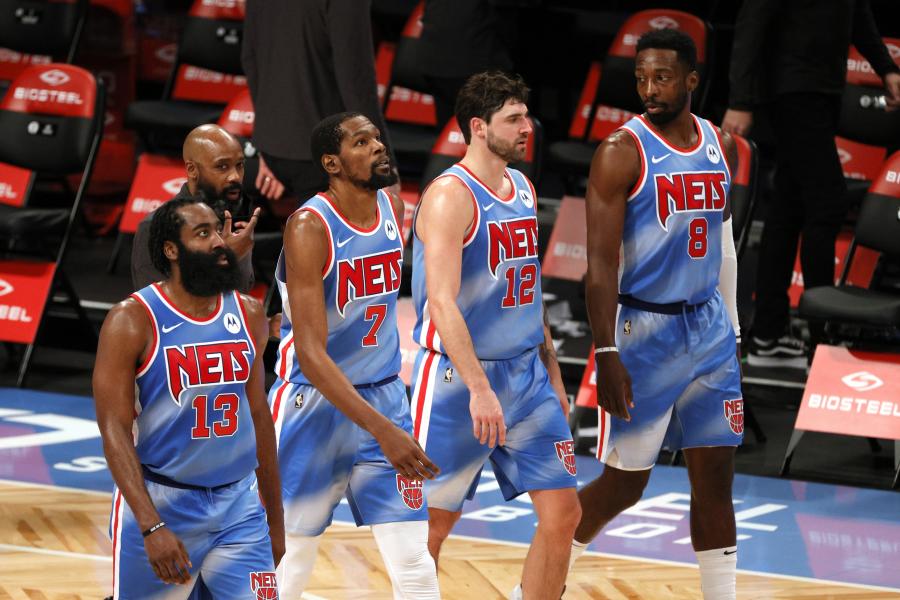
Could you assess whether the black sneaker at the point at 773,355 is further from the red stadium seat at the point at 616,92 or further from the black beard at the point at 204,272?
the black beard at the point at 204,272

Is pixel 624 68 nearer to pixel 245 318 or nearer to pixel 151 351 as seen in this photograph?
pixel 245 318

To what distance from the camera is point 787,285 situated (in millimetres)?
8008

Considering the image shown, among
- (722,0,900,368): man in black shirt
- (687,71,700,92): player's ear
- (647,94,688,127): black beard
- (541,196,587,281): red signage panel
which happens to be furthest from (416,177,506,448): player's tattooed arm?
(541,196,587,281): red signage panel

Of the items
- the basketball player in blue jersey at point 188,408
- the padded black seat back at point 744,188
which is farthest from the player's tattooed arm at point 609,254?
the padded black seat back at point 744,188

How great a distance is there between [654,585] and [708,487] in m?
0.74

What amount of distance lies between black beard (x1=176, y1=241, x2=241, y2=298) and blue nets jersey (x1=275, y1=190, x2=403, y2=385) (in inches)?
23.4

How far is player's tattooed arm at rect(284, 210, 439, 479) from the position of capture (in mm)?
4242

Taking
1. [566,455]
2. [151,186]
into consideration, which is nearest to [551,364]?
[566,455]

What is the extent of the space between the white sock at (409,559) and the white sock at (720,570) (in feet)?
3.33

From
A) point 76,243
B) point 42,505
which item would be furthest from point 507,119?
point 76,243

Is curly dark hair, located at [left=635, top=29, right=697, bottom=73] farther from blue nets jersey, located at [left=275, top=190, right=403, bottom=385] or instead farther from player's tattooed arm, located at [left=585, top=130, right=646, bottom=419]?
blue nets jersey, located at [left=275, top=190, right=403, bottom=385]

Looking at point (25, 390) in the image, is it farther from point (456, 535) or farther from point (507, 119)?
point (507, 119)

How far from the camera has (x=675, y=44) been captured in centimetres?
496

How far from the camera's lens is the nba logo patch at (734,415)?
5.10 meters
